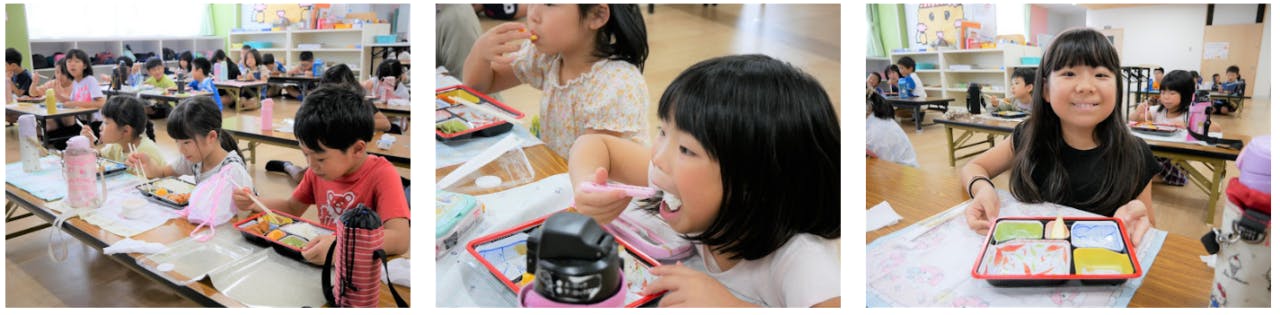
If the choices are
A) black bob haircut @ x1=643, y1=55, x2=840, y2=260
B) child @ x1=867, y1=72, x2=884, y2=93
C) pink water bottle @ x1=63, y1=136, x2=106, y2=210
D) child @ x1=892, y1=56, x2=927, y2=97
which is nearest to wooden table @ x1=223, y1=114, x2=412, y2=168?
pink water bottle @ x1=63, y1=136, x2=106, y2=210

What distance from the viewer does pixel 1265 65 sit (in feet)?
5.95

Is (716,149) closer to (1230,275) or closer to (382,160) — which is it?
(382,160)

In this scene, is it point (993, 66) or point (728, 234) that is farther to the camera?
point (993, 66)

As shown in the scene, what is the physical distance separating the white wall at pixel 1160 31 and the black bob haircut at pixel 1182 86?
0.8 inches

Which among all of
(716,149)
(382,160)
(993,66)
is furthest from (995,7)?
(382,160)

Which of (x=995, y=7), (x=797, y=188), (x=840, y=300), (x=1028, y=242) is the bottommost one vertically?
(x=840, y=300)

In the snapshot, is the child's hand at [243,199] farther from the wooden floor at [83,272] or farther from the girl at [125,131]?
the girl at [125,131]

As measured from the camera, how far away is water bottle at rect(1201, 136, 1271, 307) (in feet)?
5.62

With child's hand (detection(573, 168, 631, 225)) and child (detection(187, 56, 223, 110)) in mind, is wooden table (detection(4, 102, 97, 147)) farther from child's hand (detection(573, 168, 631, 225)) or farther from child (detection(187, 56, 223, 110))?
child's hand (detection(573, 168, 631, 225))

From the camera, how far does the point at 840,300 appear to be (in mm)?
1745

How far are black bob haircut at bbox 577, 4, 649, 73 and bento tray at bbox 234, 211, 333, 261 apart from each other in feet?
2.68

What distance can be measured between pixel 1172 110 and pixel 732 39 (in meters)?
1.04

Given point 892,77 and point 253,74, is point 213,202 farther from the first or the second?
point 892,77

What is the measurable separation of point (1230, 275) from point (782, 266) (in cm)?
101
